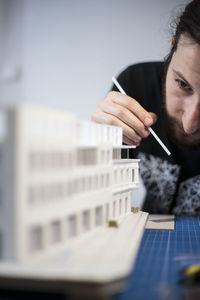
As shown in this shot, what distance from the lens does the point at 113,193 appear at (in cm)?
187

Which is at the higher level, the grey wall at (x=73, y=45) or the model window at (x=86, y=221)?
the grey wall at (x=73, y=45)

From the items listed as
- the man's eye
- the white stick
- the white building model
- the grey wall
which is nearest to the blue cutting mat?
the white building model

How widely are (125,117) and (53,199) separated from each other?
1367mm

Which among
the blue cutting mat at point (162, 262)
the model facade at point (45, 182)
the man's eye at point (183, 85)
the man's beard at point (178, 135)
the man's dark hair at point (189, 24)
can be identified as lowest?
the blue cutting mat at point (162, 262)

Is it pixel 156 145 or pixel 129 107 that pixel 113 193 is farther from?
pixel 156 145

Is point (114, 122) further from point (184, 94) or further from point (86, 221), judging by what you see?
point (86, 221)

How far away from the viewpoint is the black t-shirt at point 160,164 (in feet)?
9.73

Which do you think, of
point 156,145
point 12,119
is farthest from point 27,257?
point 156,145

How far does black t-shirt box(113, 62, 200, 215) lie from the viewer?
9.73 feet

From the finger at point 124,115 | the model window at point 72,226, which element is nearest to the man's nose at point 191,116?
the finger at point 124,115

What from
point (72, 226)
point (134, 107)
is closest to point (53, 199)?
point (72, 226)

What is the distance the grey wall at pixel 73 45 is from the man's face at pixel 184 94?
42 cm

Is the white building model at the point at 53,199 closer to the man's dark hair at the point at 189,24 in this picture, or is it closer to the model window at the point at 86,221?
the model window at the point at 86,221

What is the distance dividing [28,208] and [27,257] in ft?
0.53
